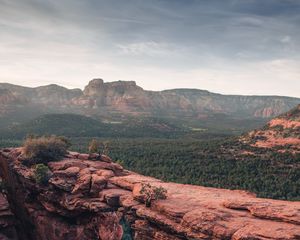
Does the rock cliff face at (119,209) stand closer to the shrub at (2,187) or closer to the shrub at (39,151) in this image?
the shrub at (2,187)

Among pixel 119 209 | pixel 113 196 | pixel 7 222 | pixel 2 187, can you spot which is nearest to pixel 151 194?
pixel 119 209

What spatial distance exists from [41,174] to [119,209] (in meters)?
19.4

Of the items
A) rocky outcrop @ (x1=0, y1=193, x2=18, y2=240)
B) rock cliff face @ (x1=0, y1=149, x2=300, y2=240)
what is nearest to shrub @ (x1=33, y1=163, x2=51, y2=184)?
rock cliff face @ (x1=0, y1=149, x2=300, y2=240)

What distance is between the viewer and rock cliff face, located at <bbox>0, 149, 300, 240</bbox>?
1790 inches

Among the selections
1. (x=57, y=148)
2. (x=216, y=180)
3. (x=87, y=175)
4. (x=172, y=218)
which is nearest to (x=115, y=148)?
(x=216, y=180)

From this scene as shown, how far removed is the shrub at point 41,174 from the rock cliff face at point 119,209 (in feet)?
4.27

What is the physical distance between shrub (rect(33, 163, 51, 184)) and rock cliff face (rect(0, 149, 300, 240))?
4.27ft

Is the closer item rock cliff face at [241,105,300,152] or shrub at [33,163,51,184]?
shrub at [33,163,51,184]

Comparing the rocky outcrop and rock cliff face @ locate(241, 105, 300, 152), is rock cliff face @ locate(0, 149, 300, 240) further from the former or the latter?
rock cliff face @ locate(241, 105, 300, 152)

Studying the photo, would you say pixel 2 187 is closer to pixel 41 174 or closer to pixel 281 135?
pixel 41 174

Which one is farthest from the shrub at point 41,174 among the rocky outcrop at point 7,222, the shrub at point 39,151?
the rocky outcrop at point 7,222

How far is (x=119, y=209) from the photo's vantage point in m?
56.8

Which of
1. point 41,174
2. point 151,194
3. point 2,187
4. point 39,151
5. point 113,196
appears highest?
point 39,151

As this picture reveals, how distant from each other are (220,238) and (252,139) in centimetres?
14525
